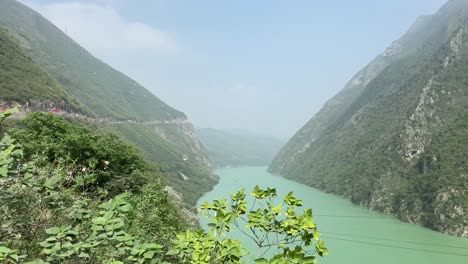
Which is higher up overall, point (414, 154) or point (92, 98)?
point (414, 154)

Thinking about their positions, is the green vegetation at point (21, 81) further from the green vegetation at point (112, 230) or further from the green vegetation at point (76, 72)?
the green vegetation at point (112, 230)

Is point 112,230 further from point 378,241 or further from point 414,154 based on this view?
point 414,154

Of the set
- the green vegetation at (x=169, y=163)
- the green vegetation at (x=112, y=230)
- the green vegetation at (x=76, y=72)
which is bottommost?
the green vegetation at (x=169, y=163)

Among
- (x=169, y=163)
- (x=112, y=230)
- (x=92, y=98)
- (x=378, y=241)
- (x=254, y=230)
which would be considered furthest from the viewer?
(x=92, y=98)

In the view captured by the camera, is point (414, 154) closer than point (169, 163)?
Yes

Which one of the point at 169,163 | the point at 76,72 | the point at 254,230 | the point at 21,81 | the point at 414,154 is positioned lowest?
the point at 169,163

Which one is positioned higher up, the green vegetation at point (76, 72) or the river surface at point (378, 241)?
the green vegetation at point (76, 72)

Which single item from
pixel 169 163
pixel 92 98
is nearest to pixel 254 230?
pixel 169 163

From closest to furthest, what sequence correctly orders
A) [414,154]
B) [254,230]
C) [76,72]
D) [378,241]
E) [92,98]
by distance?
1. [254,230]
2. [378,241]
3. [414,154]
4. [92,98]
5. [76,72]

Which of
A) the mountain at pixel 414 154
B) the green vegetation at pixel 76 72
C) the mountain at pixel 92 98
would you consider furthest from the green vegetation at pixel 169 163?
the mountain at pixel 414 154

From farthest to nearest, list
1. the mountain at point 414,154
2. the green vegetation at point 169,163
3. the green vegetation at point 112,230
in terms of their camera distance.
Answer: the green vegetation at point 169,163, the mountain at point 414,154, the green vegetation at point 112,230
